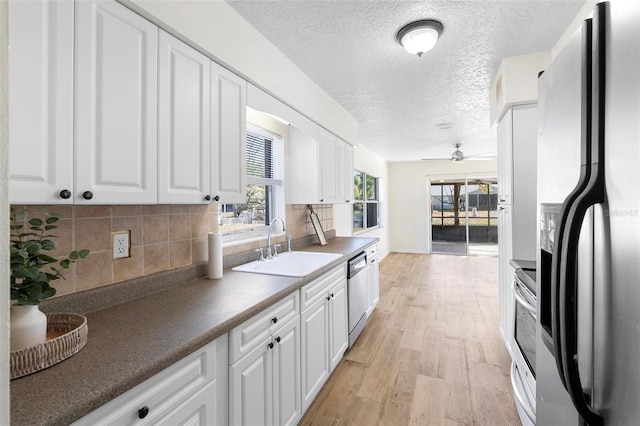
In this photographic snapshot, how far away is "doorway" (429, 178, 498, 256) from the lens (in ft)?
24.9

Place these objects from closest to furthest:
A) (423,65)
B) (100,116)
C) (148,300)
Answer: (100,116) < (148,300) < (423,65)

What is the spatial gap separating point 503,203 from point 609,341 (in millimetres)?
2458

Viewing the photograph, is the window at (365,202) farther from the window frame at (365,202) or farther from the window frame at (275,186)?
the window frame at (275,186)

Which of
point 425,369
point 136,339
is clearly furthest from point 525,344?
point 136,339

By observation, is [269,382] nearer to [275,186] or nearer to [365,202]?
[275,186]

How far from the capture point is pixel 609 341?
57 centimetres

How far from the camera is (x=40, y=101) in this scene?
3.03ft

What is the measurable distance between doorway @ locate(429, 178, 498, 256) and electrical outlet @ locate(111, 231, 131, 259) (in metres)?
7.58

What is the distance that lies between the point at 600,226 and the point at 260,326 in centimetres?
128

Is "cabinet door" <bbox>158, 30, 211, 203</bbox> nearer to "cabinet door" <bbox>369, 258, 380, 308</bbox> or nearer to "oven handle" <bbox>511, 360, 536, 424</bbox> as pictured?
"oven handle" <bbox>511, 360, 536, 424</bbox>

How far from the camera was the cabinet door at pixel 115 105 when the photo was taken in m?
1.04

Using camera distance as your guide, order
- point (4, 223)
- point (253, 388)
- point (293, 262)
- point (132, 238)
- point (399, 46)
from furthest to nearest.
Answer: point (293, 262), point (399, 46), point (132, 238), point (253, 388), point (4, 223)

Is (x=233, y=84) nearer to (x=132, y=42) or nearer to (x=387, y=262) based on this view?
(x=132, y=42)

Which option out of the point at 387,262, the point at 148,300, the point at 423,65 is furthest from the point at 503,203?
the point at 387,262
